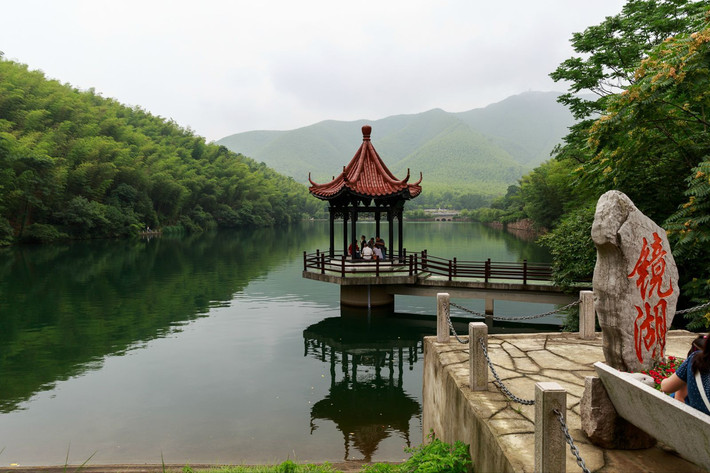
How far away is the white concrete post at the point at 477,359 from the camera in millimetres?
5191

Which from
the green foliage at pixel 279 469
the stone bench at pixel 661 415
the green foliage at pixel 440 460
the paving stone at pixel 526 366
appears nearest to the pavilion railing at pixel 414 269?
the paving stone at pixel 526 366

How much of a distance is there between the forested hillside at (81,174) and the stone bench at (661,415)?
4321cm

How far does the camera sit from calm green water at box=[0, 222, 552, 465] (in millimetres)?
7980

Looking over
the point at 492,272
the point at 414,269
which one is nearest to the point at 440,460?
the point at 492,272

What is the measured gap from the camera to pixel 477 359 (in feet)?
17.2

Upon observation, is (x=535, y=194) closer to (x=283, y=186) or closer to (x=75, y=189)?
(x=75, y=189)

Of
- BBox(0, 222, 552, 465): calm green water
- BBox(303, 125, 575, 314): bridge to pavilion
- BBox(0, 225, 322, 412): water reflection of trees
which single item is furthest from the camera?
BBox(303, 125, 575, 314): bridge to pavilion

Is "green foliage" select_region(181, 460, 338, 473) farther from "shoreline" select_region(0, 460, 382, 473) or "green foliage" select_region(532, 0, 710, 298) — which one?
"green foliage" select_region(532, 0, 710, 298)

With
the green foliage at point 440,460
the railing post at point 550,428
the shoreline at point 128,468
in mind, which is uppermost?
the railing post at point 550,428

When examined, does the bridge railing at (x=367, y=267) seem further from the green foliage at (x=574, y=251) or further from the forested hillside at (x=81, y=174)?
the forested hillside at (x=81, y=174)

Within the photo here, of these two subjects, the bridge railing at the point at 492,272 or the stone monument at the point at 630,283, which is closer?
the stone monument at the point at 630,283

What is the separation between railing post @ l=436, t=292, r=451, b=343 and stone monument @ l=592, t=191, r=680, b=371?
232 cm

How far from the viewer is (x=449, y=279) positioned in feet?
54.9

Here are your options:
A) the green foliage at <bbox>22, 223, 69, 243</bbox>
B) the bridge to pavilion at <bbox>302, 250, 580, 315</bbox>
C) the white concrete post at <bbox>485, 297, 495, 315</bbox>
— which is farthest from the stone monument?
the green foliage at <bbox>22, 223, 69, 243</bbox>
